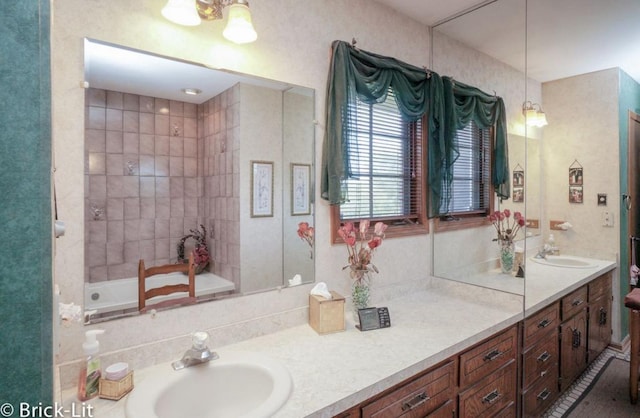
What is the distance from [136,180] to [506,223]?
6.89 ft

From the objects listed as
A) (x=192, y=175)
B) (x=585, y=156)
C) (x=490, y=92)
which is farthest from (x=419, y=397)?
(x=585, y=156)

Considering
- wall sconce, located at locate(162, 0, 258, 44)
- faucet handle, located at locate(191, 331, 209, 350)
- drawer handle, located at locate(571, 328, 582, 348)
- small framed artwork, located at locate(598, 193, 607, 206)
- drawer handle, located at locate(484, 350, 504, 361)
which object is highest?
wall sconce, located at locate(162, 0, 258, 44)

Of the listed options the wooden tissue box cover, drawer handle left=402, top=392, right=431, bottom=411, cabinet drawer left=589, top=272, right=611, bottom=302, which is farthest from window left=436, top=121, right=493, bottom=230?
the wooden tissue box cover

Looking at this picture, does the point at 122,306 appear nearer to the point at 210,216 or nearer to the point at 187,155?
the point at 210,216

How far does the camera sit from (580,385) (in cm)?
268

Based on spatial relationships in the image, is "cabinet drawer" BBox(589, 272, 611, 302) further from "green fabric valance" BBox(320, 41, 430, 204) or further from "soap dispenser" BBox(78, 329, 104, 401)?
"soap dispenser" BBox(78, 329, 104, 401)

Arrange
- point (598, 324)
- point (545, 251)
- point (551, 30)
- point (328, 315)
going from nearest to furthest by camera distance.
→ point (328, 315) → point (551, 30) → point (545, 251) → point (598, 324)

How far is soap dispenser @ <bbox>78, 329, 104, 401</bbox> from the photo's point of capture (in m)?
1.10

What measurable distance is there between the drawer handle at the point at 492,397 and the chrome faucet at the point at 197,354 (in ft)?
4.50

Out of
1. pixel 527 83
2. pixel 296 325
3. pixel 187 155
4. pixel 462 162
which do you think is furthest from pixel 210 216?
pixel 527 83

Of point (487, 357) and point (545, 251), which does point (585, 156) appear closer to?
point (545, 251)

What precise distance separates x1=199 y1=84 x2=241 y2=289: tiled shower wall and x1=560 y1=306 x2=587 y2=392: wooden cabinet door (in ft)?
7.69

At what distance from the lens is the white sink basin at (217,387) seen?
116 cm

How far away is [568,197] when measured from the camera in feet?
7.66
